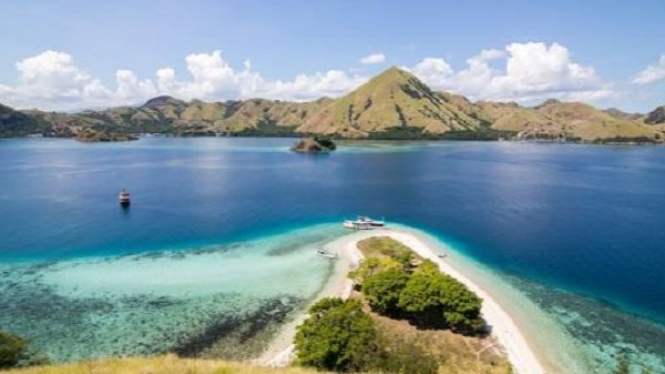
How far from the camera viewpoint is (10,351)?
39750 millimetres

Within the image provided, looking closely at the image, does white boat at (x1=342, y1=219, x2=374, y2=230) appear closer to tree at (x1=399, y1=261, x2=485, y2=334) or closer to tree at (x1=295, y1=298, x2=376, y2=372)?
tree at (x1=399, y1=261, x2=485, y2=334)

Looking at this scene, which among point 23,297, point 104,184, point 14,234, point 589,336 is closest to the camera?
point 589,336

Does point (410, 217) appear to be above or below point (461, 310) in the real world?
below

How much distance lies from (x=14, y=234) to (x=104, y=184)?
77.0 metres

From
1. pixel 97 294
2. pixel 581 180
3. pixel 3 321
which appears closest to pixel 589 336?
pixel 97 294

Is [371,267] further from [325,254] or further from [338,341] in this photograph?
[338,341]

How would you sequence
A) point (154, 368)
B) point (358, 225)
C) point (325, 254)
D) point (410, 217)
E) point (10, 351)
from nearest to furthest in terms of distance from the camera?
point (154, 368), point (10, 351), point (325, 254), point (358, 225), point (410, 217)

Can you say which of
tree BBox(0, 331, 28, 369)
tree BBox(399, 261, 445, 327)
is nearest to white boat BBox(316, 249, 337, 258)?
tree BBox(399, 261, 445, 327)

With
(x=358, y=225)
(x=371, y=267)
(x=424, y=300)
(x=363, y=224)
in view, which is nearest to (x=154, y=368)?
(x=424, y=300)

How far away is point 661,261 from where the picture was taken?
85.0 metres

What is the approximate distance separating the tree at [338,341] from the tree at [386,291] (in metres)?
9.90

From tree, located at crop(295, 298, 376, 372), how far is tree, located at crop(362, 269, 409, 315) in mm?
9900

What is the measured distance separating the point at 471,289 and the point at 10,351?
53568 millimetres

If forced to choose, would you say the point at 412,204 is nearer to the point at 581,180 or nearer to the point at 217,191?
the point at 217,191
